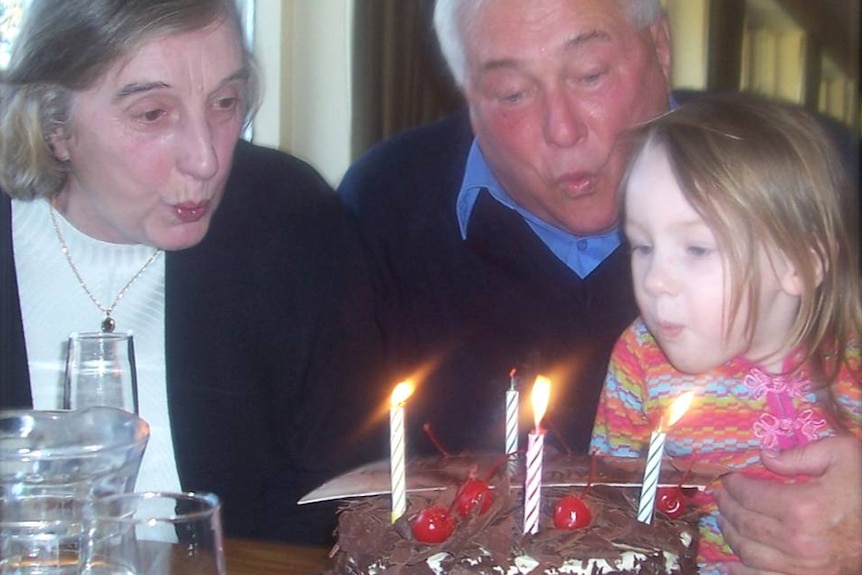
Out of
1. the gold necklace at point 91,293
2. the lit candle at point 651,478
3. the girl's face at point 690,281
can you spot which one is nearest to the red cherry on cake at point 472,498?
the lit candle at point 651,478

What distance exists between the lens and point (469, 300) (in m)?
Result: 1.62

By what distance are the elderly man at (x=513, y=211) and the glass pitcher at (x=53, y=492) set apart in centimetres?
67

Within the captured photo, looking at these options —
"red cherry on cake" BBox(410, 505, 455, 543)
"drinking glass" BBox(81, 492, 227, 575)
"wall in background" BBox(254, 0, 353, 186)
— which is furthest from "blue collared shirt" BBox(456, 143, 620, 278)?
"drinking glass" BBox(81, 492, 227, 575)

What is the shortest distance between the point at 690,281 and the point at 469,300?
0.48 meters

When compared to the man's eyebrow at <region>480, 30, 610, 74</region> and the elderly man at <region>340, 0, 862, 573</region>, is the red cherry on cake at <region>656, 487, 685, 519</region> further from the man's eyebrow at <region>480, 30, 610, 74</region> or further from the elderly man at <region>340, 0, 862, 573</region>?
the man's eyebrow at <region>480, 30, 610, 74</region>

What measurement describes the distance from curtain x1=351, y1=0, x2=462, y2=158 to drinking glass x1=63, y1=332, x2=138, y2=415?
1.86ft

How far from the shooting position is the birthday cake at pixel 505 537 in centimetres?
84

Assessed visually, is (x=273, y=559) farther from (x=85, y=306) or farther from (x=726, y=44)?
(x=726, y=44)

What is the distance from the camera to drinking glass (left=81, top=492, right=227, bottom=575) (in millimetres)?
761

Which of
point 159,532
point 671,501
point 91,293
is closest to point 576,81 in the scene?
point 671,501

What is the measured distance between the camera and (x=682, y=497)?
949 mm

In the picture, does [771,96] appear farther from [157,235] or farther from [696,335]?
[157,235]

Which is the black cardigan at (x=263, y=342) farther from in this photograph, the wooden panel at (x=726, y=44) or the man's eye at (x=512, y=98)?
the wooden panel at (x=726, y=44)

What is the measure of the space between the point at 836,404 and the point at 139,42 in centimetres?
102
